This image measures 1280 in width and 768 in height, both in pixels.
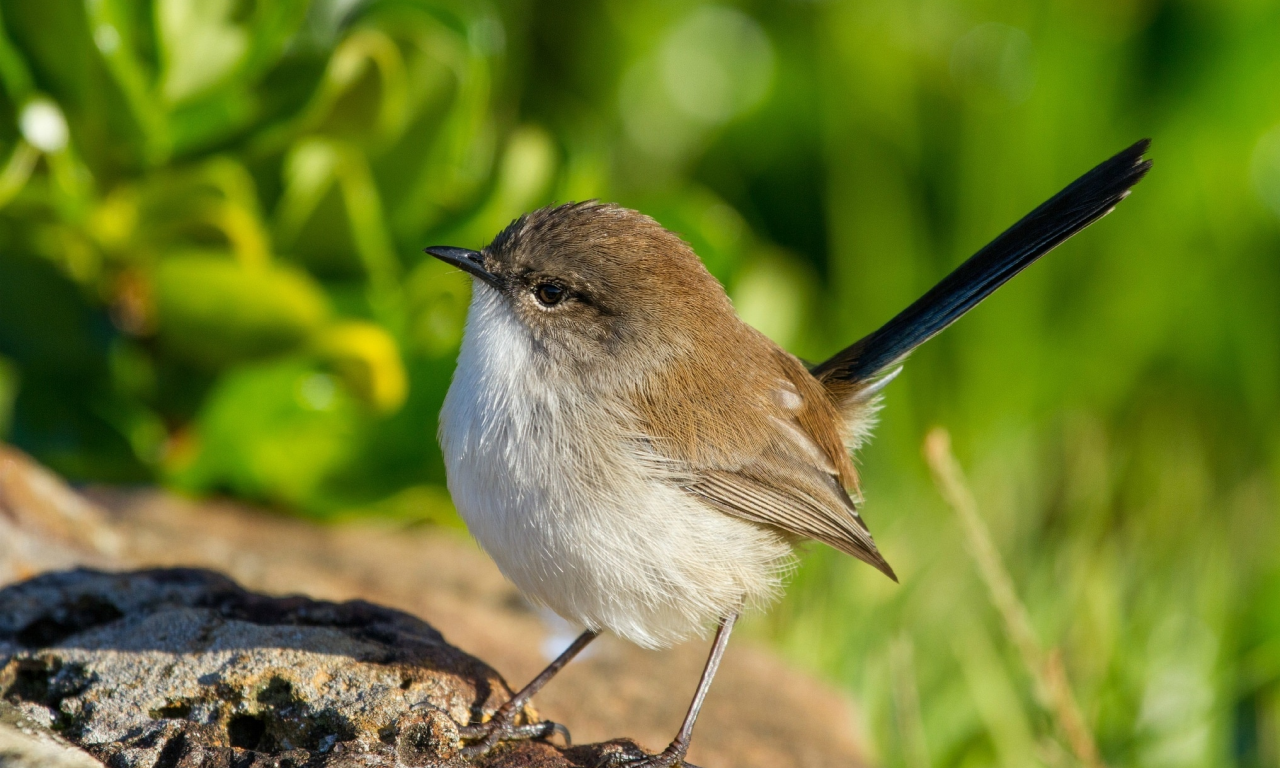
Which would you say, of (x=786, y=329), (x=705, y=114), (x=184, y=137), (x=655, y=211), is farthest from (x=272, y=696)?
(x=705, y=114)

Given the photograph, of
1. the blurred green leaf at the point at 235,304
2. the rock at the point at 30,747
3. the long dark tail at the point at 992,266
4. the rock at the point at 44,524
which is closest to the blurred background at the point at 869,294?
the blurred green leaf at the point at 235,304

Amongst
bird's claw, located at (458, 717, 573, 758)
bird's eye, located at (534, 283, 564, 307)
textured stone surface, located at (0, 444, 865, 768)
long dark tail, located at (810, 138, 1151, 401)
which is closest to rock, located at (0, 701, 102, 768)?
bird's claw, located at (458, 717, 573, 758)

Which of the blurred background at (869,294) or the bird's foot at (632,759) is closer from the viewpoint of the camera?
the bird's foot at (632,759)

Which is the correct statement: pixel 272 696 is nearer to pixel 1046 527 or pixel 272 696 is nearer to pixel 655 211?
pixel 655 211

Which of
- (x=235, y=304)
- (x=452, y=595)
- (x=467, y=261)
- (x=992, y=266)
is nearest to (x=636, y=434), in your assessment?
(x=467, y=261)

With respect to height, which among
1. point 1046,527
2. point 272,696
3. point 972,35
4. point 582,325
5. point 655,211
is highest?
point 972,35

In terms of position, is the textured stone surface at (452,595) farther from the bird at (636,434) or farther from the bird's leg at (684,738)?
the bird at (636,434)
